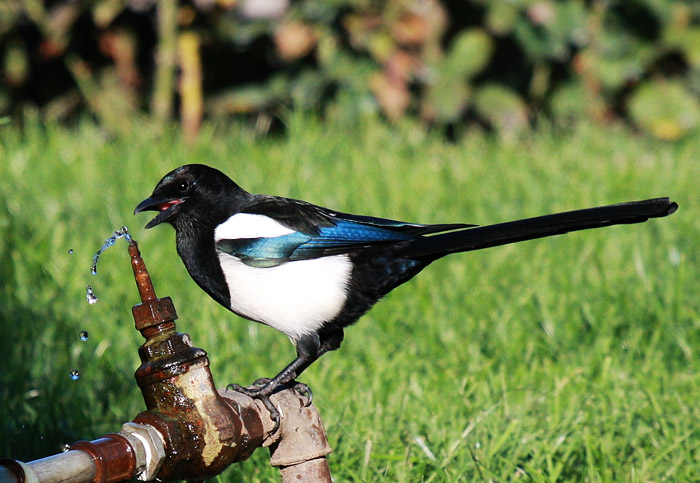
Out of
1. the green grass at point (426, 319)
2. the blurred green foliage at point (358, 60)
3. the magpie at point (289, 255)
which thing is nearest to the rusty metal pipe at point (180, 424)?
the magpie at point (289, 255)

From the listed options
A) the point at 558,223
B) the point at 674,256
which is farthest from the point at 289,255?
the point at 674,256

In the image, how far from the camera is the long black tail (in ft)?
6.27

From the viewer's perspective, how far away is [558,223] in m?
1.96

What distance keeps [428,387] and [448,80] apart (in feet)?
10.6

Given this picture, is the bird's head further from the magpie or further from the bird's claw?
the bird's claw

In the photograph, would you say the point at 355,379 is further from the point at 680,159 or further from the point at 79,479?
the point at 680,159

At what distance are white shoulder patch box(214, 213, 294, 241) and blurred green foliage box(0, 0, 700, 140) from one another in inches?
131

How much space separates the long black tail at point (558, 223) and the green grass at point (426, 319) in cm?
57

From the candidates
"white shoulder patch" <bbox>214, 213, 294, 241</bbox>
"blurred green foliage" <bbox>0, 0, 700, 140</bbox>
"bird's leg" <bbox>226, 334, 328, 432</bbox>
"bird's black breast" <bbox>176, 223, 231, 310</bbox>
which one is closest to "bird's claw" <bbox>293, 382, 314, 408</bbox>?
"bird's leg" <bbox>226, 334, 328, 432</bbox>

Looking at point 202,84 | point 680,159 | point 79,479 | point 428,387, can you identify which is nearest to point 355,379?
point 428,387

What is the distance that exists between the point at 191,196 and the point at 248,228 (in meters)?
0.15

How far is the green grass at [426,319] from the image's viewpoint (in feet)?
8.22

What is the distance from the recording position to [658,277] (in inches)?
142

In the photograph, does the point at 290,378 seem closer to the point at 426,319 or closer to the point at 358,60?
the point at 426,319
